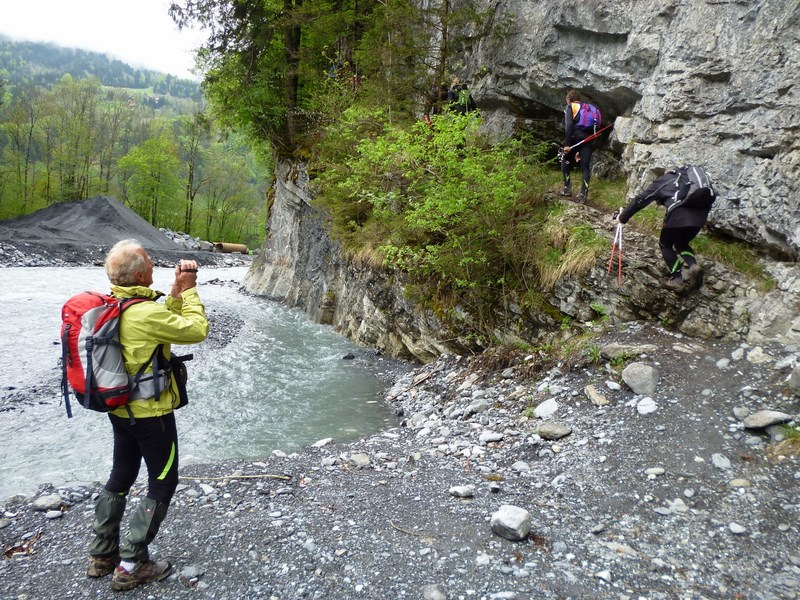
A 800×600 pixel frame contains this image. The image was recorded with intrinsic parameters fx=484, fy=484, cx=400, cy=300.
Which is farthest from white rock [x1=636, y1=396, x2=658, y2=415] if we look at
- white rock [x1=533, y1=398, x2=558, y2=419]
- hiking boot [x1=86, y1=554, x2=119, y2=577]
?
hiking boot [x1=86, y1=554, x2=119, y2=577]

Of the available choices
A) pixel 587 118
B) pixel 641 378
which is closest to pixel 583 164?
pixel 587 118

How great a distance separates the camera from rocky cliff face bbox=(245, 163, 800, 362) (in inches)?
242

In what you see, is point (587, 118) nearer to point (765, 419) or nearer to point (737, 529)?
point (765, 419)

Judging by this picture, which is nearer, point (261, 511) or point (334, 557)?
point (334, 557)

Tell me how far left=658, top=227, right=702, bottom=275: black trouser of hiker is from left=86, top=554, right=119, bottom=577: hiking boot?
699cm

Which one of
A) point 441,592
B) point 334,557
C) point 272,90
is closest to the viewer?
point 441,592

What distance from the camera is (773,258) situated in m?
6.49

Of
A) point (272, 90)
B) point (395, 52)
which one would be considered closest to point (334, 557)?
point (395, 52)

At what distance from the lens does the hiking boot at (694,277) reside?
646 centimetres

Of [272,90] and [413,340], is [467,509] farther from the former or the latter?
[272,90]

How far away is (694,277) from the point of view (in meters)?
6.48

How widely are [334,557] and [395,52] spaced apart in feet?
38.9

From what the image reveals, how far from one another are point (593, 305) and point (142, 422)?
623cm

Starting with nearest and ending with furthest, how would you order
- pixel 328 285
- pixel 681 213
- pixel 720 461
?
pixel 720 461 → pixel 681 213 → pixel 328 285
